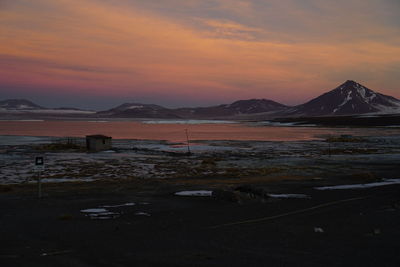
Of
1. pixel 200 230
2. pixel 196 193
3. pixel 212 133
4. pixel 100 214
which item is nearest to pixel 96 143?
pixel 196 193

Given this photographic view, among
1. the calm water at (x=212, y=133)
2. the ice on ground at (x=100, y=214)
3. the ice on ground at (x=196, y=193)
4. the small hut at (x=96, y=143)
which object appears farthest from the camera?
the calm water at (x=212, y=133)

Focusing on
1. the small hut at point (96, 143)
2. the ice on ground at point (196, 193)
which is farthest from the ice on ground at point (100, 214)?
the small hut at point (96, 143)

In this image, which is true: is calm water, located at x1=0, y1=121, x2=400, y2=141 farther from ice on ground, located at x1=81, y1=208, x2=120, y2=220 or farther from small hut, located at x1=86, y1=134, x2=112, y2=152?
ice on ground, located at x1=81, y1=208, x2=120, y2=220

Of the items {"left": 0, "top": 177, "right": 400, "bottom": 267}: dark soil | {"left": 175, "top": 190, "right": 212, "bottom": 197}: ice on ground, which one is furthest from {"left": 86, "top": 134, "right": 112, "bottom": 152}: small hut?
{"left": 175, "top": 190, "right": 212, "bottom": 197}: ice on ground

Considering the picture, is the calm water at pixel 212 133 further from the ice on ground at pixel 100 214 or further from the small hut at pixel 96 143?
the ice on ground at pixel 100 214

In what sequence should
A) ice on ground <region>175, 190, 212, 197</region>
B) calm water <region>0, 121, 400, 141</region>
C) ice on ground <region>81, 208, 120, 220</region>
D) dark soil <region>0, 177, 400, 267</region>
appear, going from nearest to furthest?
dark soil <region>0, 177, 400, 267</region>, ice on ground <region>81, 208, 120, 220</region>, ice on ground <region>175, 190, 212, 197</region>, calm water <region>0, 121, 400, 141</region>

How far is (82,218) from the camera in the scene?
11789mm

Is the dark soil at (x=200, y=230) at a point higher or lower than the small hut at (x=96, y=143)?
lower

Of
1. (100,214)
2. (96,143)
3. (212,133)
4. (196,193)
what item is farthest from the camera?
(212,133)

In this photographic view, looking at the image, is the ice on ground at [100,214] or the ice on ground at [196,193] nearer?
the ice on ground at [100,214]

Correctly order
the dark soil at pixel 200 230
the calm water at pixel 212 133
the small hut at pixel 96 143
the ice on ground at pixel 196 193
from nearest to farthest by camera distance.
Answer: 1. the dark soil at pixel 200 230
2. the ice on ground at pixel 196 193
3. the small hut at pixel 96 143
4. the calm water at pixel 212 133

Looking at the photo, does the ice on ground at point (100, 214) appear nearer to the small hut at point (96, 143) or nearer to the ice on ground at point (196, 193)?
the ice on ground at point (196, 193)

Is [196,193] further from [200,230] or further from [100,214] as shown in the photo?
[200,230]

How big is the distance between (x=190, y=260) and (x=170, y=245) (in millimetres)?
1173
